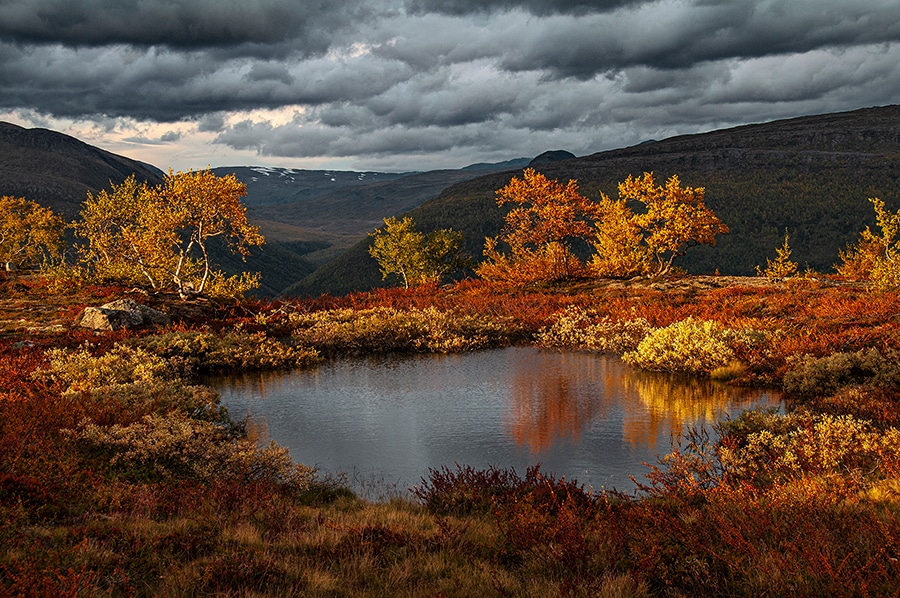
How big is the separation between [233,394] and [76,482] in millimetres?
9419

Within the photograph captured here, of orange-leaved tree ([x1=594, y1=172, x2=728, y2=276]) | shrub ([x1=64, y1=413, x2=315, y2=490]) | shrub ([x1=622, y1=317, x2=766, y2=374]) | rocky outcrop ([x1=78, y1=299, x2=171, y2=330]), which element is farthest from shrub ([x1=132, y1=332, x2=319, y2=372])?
orange-leaved tree ([x1=594, y1=172, x2=728, y2=276])

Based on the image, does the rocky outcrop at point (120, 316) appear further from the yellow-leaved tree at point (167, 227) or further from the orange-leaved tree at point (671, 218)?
the orange-leaved tree at point (671, 218)

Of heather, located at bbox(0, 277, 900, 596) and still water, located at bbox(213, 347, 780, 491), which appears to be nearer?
heather, located at bbox(0, 277, 900, 596)

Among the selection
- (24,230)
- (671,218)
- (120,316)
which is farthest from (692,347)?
(24,230)

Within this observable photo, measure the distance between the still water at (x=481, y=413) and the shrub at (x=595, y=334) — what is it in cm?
104

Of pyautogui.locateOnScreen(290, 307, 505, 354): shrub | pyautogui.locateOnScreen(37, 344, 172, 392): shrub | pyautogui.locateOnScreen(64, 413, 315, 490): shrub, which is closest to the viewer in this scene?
pyautogui.locateOnScreen(64, 413, 315, 490): shrub

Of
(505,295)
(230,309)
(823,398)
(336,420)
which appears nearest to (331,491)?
(336,420)

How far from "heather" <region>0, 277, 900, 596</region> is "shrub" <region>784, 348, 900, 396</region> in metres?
0.05

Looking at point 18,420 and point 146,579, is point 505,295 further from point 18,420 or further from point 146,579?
point 146,579

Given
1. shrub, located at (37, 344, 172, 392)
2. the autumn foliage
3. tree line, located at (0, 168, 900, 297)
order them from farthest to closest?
1. the autumn foliage
2. tree line, located at (0, 168, 900, 297)
3. shrub, located at (37, 344, 172, 392)

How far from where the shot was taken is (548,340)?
25.2m

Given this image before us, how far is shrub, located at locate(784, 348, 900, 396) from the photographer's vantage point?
50.8 ft

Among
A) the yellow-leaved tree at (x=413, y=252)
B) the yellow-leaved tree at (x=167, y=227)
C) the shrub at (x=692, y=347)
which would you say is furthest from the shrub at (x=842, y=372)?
the yellow-leaved tree at (x=413, y=252)

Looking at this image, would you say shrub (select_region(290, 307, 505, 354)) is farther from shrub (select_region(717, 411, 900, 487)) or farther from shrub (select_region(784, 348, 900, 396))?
shrub (select_region(717, 411, 900, 487))
